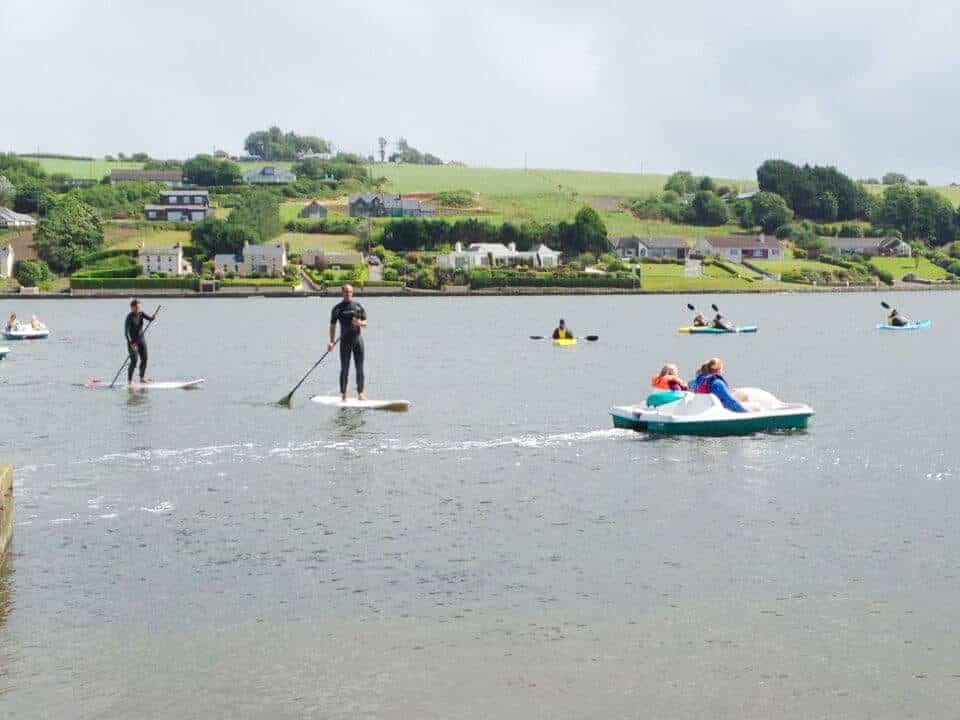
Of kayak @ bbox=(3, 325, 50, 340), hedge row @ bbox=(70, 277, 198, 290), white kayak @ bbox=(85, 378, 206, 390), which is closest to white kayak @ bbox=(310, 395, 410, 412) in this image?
white kayak @ bbox=(85, 378, 206, 390)

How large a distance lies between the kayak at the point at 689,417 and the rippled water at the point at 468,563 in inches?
Result: 19.9

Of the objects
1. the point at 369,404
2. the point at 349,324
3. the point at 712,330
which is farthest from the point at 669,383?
the point at 712,330

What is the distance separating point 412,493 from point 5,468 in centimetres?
835

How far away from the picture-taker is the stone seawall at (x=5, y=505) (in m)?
20.0

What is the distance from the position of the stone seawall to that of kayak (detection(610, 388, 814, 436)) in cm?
1698

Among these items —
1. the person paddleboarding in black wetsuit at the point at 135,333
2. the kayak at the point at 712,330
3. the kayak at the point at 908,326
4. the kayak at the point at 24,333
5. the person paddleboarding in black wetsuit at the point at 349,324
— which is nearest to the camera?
the person paddleboarding in black wetsuit at the point at 349,324

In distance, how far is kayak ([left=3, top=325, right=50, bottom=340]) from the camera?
7885 centimetres

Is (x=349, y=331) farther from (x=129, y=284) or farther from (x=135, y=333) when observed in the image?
(x=129, y=284)

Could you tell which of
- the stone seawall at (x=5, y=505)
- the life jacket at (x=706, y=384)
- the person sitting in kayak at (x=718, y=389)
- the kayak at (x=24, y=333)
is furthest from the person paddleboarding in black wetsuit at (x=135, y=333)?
the kayak at (x=24, y=333)

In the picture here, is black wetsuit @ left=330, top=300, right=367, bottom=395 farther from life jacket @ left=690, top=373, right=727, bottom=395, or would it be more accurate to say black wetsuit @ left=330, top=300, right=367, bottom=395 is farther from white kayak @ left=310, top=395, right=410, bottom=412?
life jacket @ left=690, top=373, right=727, bottom=395

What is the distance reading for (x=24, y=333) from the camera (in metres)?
79.2

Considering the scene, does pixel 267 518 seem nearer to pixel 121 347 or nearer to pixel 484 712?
pixel 484 712

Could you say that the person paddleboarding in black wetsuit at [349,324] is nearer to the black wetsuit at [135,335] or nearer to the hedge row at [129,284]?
the black wetsuit at [135,335]

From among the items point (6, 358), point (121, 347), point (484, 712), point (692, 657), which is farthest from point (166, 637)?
point (121, 347)
